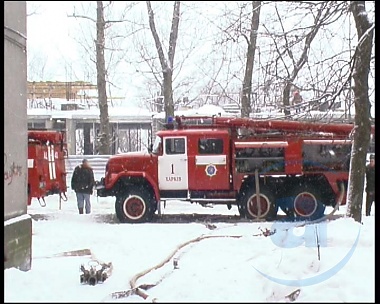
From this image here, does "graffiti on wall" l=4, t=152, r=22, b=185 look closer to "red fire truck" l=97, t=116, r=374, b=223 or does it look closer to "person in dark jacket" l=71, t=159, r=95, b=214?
"red fire truck" l=97, t=116, r=374, b=223

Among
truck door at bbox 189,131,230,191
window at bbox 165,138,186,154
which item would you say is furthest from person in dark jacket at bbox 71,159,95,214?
truck door at bbox 189,131,230,191

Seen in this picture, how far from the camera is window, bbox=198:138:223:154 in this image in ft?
47.7

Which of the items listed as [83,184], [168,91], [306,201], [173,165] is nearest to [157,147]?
[173,165]

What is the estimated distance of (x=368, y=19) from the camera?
409 inches

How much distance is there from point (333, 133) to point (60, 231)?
7.06 m

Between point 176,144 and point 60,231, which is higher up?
point 176,144

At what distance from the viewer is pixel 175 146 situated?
14609 millimetres

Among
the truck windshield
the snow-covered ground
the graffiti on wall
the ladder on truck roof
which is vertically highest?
A: the ladder on truck roof

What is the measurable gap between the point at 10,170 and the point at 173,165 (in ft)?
24.8

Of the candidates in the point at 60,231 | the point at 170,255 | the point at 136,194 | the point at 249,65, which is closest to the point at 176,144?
the point at 136,194

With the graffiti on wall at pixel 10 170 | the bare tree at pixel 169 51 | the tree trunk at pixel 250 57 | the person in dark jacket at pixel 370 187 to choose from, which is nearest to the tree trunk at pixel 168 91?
the bare tree at pixel 169 51

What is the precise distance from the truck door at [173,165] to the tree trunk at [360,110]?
4.57 meters

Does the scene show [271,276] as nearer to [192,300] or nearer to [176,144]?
[192,300]
